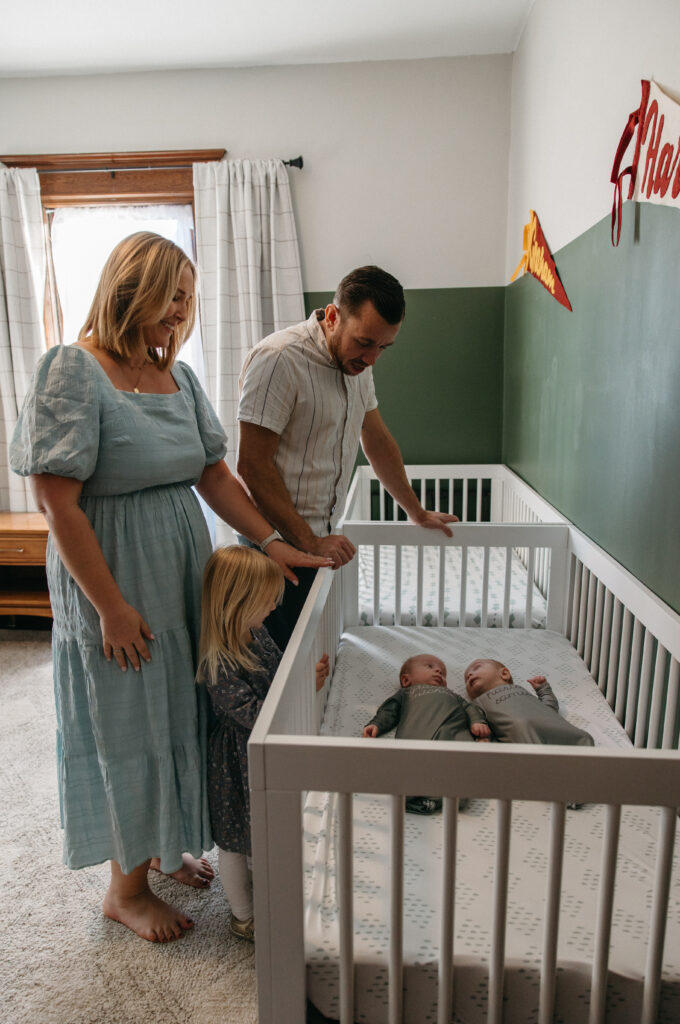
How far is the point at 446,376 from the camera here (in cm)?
344

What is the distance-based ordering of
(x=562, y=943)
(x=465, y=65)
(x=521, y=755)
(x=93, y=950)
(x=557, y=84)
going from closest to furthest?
1. (x=521, y=755)
2. (x=562, y=943)
3. (x=93, y=950)
4. (x=557, y=84)
5. (x=465, y=65)

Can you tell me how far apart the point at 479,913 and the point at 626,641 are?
778 mm

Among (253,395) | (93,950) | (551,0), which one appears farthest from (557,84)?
(93,950)

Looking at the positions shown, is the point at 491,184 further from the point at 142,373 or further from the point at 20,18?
the point at 142,373

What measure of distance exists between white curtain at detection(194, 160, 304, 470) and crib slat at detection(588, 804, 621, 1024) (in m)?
2.77

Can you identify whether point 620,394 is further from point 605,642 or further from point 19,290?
point 19,290

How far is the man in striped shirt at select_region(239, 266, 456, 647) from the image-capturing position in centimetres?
143

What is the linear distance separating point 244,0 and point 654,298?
2090mm

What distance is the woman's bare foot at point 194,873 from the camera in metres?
1.57

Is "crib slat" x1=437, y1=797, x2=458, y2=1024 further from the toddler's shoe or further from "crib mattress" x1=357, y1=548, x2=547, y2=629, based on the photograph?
"crib mattress" x1=357, y1=548, x2=547, y2=629

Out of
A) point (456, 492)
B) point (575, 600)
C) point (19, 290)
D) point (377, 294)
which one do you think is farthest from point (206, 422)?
point (19, 290)

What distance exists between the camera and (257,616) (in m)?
1.24

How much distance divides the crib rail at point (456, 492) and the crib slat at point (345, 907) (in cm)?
214

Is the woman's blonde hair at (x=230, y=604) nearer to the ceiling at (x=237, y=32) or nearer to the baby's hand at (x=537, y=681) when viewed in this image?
the baby's hand at (x=537, y=681)
